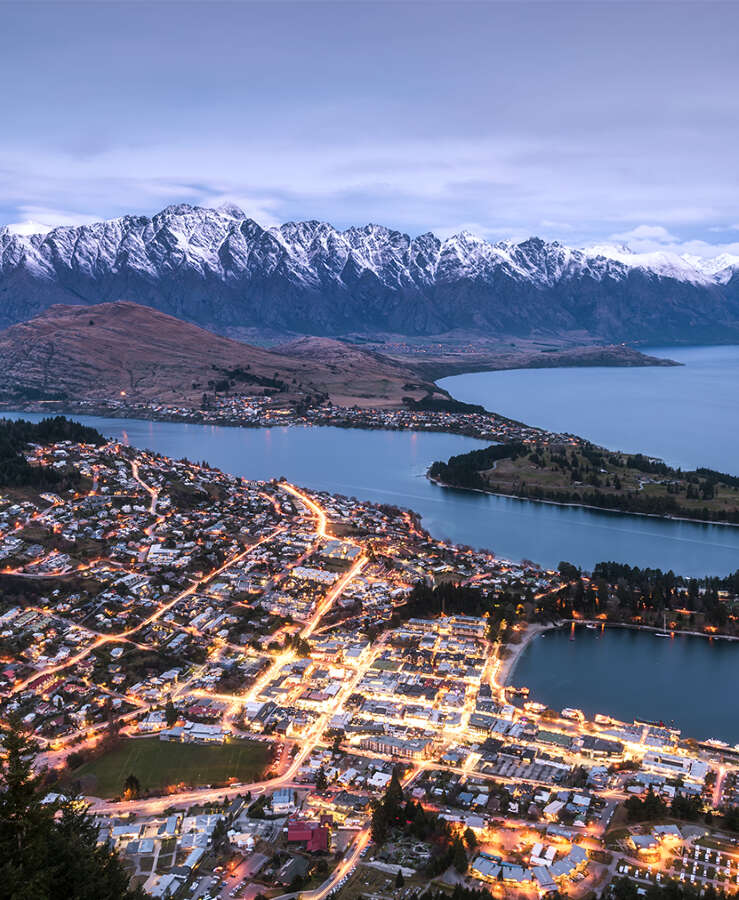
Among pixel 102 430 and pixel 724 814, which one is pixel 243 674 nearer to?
pixel 724 814

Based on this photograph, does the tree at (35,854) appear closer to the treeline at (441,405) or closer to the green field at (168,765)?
the green field at (168,765)

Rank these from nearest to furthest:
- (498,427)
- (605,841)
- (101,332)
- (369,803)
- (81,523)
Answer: (605,841) < (369,803) < (81,523) < (498,427) < (101,332)

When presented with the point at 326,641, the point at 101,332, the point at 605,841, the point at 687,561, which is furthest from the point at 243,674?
the point at 101,332

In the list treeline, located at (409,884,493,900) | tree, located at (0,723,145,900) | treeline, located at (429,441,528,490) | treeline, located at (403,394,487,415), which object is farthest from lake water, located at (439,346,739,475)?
tree, located at (0,723,145,900)

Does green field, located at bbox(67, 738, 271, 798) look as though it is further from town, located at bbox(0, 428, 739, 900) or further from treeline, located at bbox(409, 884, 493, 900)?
treeline, located at bbox(409, 884, 493, 900)

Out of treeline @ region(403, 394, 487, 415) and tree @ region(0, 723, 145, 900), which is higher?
treeline @ region(403, 394, 487, 415)

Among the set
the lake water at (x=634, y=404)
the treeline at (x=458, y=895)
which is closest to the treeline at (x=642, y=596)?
the treeline at (x=458, y=895)
